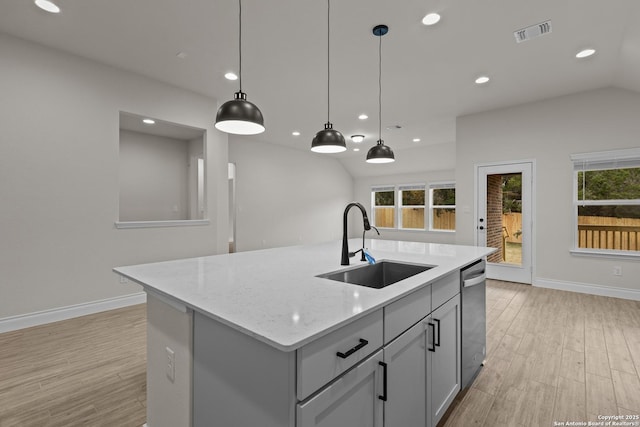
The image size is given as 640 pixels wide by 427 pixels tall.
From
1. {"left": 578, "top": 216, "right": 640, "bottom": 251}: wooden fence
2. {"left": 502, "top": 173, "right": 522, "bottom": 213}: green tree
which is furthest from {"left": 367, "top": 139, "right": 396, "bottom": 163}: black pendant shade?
{"left": 578, "top": 216, "right": 640, "bottom": 251}: wooden fence

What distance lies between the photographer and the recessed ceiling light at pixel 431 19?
259cm

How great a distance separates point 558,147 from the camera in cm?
445

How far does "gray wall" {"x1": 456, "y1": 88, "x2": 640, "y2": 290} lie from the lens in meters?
4.04

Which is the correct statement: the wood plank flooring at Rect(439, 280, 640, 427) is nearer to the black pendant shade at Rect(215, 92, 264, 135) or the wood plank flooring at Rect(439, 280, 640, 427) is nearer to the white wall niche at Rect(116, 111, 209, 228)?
the black pendant shade at Rect(215, 92, 264, 135)

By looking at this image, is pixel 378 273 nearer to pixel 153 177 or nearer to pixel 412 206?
pixel 153 177

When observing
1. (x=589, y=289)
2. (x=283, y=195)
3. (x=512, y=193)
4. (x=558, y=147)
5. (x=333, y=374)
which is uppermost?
(x=558, y=147)

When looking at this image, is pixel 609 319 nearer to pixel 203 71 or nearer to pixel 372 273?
pixel 372 273

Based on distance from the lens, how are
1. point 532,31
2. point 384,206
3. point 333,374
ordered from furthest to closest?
point 384,206 → point 532,31 → point 333,374

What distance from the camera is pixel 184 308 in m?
1.20

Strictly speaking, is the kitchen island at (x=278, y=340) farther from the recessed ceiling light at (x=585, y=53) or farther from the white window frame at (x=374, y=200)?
the white window frame at (x=374, y=200)

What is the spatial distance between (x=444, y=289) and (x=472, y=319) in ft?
1.94

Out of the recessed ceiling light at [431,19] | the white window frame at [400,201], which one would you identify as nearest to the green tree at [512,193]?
the recessed ceiling light at [431,19]

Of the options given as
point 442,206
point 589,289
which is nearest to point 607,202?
point 589,289

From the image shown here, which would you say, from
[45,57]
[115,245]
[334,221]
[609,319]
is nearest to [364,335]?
[115,245]
